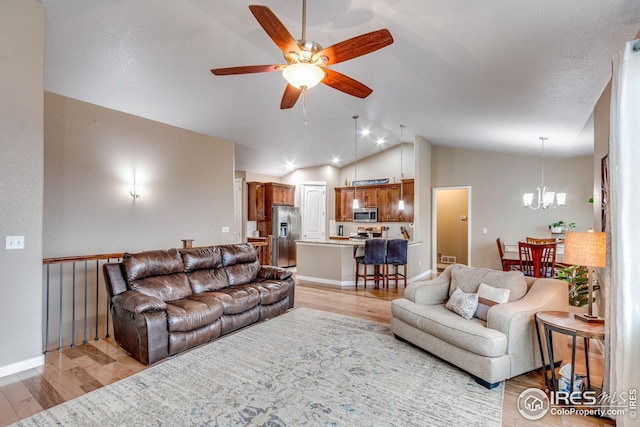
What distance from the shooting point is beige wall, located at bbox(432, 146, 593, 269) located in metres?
6.20

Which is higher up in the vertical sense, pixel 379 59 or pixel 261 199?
pixel 379 59

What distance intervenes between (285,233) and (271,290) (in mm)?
4449

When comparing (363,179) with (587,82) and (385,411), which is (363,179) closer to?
(587,82)

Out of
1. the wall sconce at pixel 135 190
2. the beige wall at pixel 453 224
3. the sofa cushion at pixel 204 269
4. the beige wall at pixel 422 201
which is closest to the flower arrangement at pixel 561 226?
the beige wall at pixel 453 224

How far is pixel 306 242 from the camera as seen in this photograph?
21.1ft

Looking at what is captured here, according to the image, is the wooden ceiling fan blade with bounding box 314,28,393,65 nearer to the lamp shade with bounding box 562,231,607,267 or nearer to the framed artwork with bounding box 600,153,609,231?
the lamp shade with bounding box 562,231,607,267

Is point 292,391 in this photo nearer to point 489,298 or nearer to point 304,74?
point 489,298

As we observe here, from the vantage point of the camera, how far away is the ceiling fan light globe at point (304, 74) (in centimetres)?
228

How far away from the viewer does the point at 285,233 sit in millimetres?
8422

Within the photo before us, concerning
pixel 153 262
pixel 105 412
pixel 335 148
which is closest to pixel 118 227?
pixel 153 262

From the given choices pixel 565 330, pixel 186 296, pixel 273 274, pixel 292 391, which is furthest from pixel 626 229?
pixel 186 296

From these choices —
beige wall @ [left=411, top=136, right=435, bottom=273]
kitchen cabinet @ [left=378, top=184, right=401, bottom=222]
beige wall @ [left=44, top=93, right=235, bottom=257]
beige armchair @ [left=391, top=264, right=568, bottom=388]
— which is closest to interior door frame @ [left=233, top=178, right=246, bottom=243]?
beige wall @ [left=44, top=93, right=235, bottom=257]

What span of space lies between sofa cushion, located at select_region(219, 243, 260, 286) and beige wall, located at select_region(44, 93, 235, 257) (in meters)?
1.47

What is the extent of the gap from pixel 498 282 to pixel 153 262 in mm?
3675
